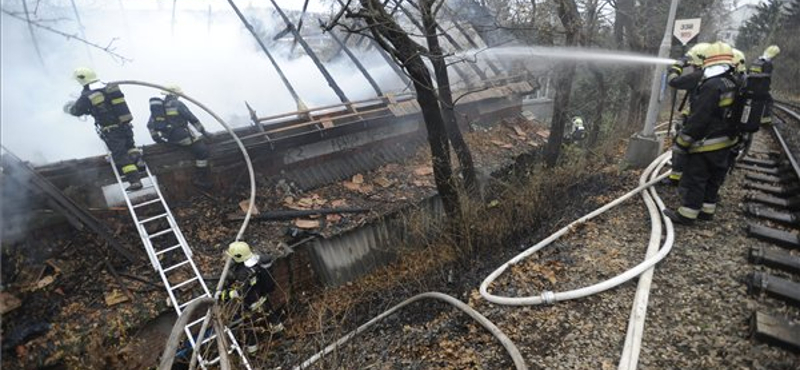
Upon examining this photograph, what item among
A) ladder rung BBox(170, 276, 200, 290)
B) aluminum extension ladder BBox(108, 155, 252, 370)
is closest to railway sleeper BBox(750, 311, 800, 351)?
aluminum extension ladder BBox(108, 155, 252, 370)

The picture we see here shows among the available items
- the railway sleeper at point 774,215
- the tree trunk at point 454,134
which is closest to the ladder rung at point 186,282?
the tree trunk at point 454,134

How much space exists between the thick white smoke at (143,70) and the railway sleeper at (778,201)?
7510 mm

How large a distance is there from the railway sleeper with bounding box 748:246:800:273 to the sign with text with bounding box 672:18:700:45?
3.77 meters

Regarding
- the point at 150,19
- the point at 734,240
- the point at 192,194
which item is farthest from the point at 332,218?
the point at 150,19

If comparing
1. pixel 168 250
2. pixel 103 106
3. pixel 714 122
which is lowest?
pixel 168 250

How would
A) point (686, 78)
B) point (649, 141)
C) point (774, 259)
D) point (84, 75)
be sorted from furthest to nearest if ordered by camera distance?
point (649, 141) < point (84, 75) < point (686, 78) < point (774, 259)

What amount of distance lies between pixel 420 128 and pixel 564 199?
418cm

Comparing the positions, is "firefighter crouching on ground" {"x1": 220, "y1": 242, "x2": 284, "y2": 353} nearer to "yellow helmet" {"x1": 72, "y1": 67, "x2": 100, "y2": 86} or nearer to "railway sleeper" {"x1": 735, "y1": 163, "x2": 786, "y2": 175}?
"yellow helmet" {"x1": 72, "y1": 67, "x2": 100, "y2": 86}

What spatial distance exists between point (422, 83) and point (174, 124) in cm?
410

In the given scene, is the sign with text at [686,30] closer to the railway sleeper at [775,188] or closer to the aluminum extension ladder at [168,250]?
the railway sleeper at [775,188]

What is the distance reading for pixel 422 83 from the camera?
17.3 ft

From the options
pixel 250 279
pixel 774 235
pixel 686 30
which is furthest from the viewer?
pixel 686 30

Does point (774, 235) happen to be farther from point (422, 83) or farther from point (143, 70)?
point (143, 70)

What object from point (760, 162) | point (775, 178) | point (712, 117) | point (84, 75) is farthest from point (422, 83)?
point (760, 162)
